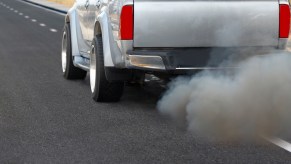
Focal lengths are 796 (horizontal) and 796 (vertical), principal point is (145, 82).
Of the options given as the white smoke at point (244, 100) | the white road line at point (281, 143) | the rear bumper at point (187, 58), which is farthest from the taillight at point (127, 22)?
the white road line at point (281, 143)

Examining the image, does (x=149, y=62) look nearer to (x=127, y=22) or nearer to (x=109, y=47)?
(x=127, y=22)

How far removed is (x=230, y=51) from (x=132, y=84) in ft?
8.80

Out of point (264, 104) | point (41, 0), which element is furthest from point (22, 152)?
point (41, 0)

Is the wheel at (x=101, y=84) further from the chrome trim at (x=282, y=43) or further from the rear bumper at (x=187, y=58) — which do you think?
the chrome trim at (x=282, y=43)

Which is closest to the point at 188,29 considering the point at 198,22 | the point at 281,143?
the point at 198,22

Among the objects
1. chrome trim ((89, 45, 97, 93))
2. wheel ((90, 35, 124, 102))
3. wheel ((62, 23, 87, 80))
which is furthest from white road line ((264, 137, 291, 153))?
wheel ((62, 23, 87, 80))

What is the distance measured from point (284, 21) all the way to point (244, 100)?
117cm

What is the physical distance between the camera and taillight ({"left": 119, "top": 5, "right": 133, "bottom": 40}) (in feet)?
25.4

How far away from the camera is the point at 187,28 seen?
7.81 m

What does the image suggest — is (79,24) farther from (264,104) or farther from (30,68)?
(264,104)

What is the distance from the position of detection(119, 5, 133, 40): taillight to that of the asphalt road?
85 centimetres

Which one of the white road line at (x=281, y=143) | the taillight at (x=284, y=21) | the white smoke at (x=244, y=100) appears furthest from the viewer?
the taillight at (x=284, y=21)

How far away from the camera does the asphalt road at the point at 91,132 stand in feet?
19.9

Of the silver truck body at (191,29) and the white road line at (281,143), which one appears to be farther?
the silver truck body at (191,29)
